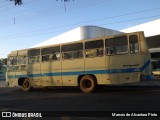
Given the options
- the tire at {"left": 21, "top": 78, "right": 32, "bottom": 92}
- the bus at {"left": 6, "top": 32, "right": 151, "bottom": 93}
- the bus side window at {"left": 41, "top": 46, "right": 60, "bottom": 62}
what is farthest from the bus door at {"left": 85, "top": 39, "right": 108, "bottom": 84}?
the tire at {"left": 21, "top": 78, "right": 32, "bottom": 92}

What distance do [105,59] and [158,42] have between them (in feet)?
86.4

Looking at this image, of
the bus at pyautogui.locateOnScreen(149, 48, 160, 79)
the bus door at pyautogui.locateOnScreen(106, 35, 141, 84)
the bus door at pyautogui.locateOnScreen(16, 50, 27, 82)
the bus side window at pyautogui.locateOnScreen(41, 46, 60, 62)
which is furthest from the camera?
the bus at pyautogui.locateOnScreen(149, 48, 160, 79)

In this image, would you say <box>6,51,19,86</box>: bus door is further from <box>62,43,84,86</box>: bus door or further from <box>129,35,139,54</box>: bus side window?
<box>129,35,139,54</box>: bus side window

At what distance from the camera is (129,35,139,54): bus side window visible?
16.0m

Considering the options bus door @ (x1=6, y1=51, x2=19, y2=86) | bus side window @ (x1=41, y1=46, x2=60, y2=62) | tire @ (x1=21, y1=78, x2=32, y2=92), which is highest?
bus side window @ (x1=41, y1=46, x2=60, y2=62)

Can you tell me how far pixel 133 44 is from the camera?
16.1 meters

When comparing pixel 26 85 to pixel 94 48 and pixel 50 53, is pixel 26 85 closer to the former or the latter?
pixel 50 53

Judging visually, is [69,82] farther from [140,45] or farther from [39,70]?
[140,45]

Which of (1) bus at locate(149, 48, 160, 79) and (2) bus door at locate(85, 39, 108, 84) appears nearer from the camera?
(2) bus door at locate(85, 39, 108, 84)

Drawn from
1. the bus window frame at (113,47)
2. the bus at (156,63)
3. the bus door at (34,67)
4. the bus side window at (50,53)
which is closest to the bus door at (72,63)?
the bus side window at (50,53)

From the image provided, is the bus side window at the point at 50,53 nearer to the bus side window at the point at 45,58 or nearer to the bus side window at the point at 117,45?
the bus side window at the point at 45,58

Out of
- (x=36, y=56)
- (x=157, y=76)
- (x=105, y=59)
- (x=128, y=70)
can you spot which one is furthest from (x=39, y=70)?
(x=157, y=76)

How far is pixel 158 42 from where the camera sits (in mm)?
41469

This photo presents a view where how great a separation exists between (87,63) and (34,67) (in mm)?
5149
